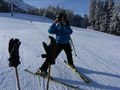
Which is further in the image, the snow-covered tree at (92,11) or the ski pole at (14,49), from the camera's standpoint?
the snow-covered tree at (92,11)

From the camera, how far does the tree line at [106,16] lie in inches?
1757

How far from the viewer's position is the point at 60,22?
5949 mm

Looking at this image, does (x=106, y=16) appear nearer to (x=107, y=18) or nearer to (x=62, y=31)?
(x=107, y=18)

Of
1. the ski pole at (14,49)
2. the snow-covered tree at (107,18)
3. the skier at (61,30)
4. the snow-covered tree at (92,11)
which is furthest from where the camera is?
the snow-covered tree at (92,11)

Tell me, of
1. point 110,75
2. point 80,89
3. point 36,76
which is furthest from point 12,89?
point 110,75

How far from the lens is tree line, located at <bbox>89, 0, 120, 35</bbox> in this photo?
→ 44.6 meters

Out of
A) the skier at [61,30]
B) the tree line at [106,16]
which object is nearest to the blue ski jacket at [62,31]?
the skier at [61,30]

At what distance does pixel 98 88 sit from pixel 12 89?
2.14m

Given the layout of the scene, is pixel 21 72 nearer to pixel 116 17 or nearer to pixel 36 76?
pixel 36 76

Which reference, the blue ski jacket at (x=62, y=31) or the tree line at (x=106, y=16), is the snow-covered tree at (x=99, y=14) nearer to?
the tree line at (x=106, y=16)

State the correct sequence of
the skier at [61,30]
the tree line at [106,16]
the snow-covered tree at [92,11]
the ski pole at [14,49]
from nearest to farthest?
the ski pole at [14,49], the skier at [61,30], the tree line at [106,16], the snow-covered tree at [92,11]

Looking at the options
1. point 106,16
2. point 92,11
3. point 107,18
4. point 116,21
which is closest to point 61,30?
point 116,21

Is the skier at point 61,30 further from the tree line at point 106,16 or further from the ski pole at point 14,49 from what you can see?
the tree line at point 106,16

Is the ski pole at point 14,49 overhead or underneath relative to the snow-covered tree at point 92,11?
underneath
